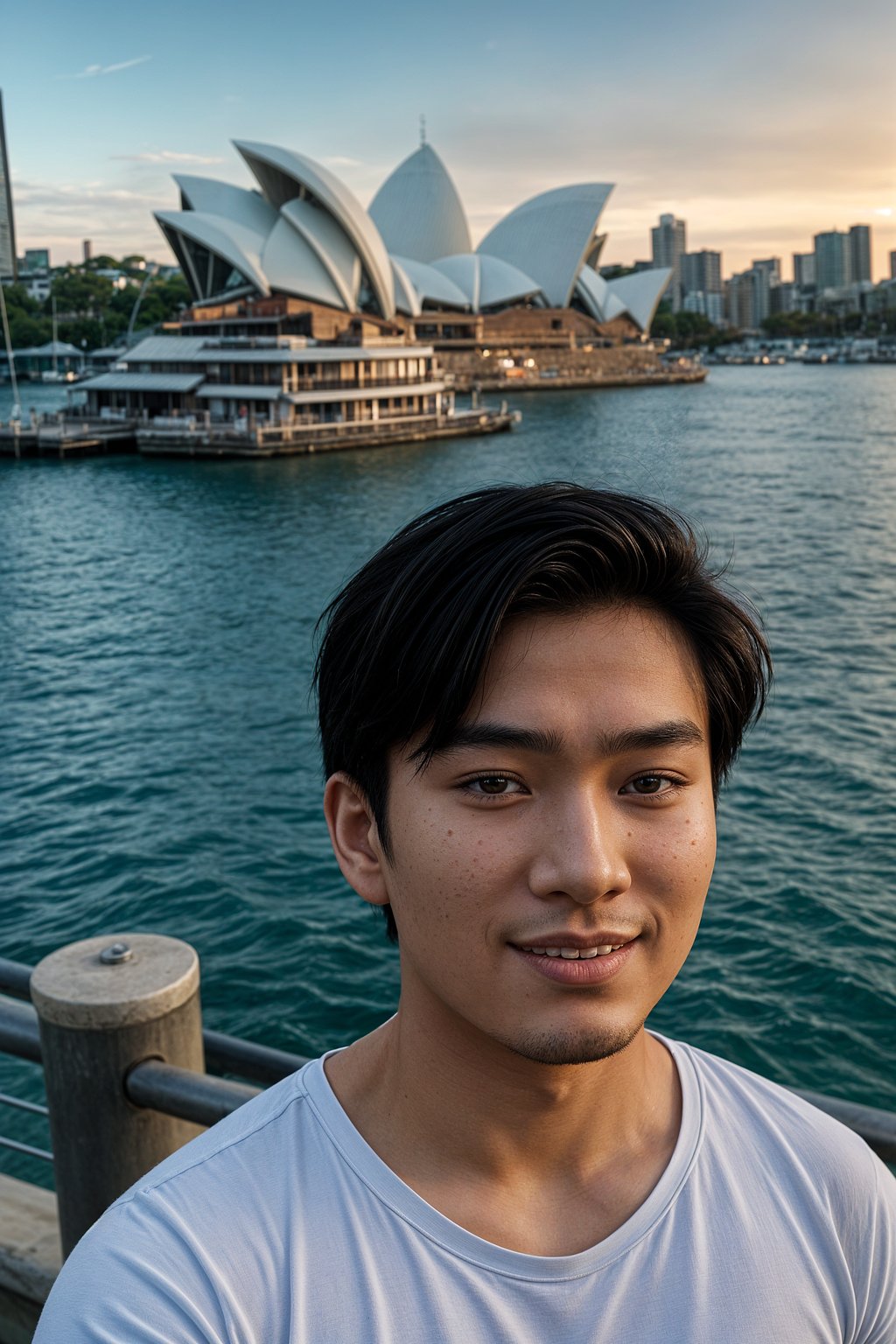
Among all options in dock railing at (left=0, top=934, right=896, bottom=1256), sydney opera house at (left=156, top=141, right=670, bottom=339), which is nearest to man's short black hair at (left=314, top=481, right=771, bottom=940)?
dock railing at (left=0, top=934, right=896, bottom=1256)

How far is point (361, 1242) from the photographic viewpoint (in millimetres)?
871

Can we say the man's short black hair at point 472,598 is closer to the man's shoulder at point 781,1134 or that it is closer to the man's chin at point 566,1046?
the man's chin at point 566,1046

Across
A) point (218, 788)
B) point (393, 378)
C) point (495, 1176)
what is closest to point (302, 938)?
point (218, 788)

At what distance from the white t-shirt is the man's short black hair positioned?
0.81ft

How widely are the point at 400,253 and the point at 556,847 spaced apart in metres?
69.7

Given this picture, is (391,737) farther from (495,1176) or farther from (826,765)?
(826,765)

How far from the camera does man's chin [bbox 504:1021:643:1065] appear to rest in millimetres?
899

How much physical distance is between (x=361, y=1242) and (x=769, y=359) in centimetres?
11269

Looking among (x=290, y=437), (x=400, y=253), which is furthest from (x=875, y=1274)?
(x=400, y=253)

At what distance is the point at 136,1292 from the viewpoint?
2.69 feet

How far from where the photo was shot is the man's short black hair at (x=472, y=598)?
0.92 meters

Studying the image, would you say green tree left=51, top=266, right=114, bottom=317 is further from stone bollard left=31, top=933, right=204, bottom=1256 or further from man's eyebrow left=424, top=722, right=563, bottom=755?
man's eyebrow left=424, top=722, right=563, bottom=755

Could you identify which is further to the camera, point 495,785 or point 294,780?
point 294,780

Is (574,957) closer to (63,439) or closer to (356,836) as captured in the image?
(356,836)
